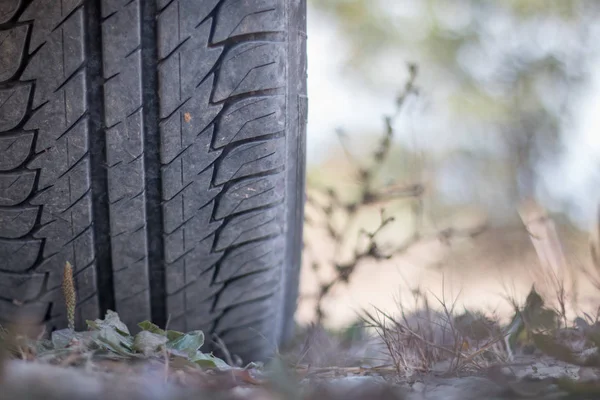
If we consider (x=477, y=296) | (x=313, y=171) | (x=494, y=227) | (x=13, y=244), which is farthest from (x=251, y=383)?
(x=313, y=171)

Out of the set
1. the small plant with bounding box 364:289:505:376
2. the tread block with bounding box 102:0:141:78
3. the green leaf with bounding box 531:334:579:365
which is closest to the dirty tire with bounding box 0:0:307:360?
the tread block with bounding box 102:0:141:78

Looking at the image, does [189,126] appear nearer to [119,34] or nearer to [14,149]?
[119,34]

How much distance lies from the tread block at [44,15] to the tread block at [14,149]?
177mm

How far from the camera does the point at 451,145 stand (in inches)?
193

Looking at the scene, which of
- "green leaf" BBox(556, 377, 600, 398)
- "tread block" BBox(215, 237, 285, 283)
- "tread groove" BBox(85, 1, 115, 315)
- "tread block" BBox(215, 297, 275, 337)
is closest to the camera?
"green leaf" BBox(556, 377, 600, 398)

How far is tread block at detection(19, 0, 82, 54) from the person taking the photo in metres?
1.12

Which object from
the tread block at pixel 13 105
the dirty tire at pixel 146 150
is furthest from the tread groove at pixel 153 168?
the tread block at pixel 13 105

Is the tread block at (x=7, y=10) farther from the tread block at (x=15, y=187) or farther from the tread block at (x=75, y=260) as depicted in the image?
the tread block at (x=75, y=260)

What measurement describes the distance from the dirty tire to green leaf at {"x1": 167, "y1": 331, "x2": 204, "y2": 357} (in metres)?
0.05

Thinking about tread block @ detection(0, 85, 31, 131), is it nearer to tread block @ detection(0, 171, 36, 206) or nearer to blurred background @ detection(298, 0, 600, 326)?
tread block @ detection(0, 171, 36, 206)

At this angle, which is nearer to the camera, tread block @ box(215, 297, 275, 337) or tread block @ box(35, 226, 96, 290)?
tread block @ box(35, 226, 96, 290)

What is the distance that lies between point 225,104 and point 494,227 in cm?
250

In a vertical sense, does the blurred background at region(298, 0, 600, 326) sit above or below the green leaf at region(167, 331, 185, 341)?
above

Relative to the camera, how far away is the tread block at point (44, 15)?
3.68ft
